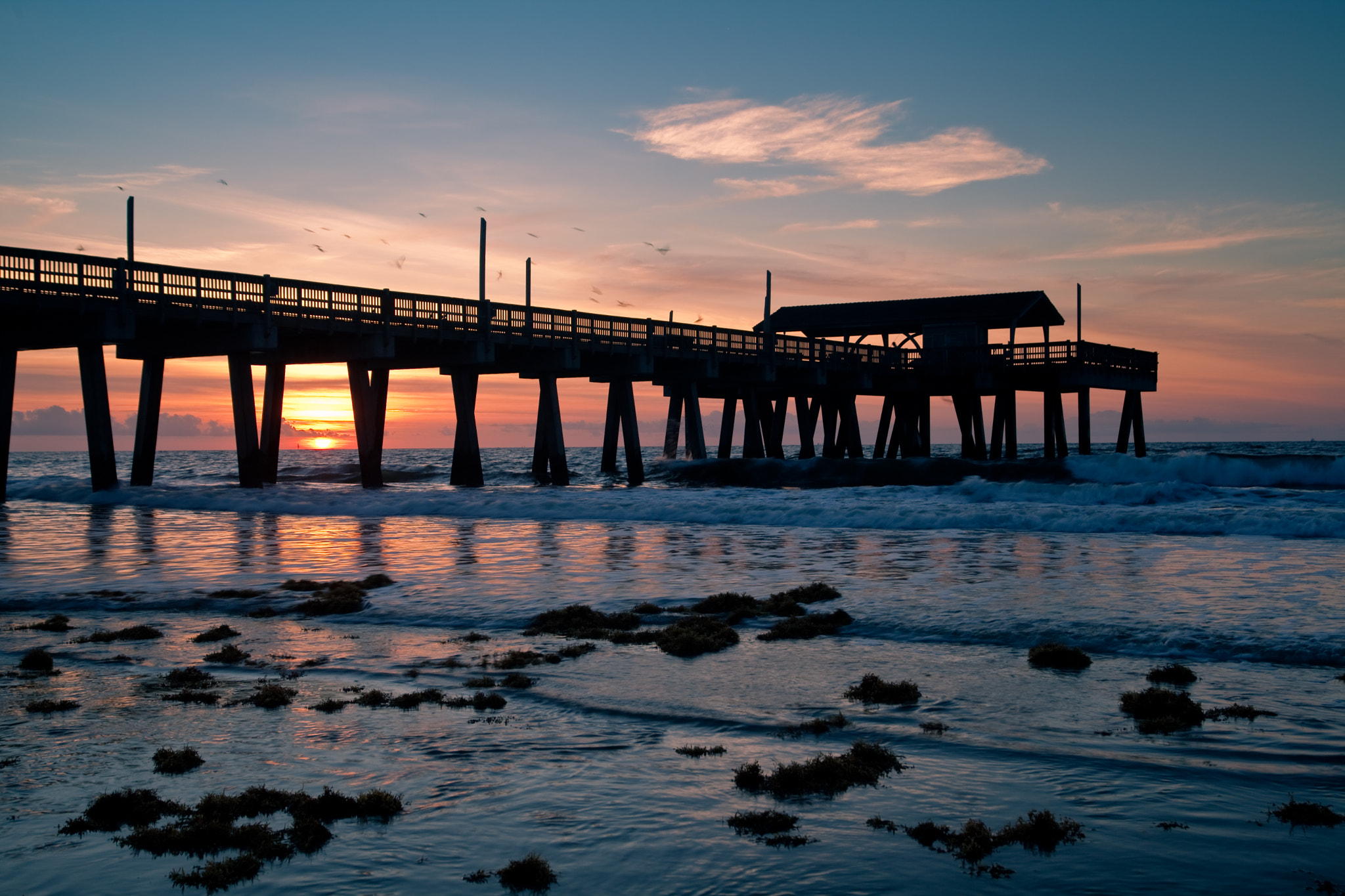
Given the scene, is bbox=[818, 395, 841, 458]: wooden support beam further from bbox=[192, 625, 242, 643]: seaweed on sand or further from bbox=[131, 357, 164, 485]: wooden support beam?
bbox=[192, 625, 242, 643]: seaweed on sand

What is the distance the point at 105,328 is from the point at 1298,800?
28479 mm

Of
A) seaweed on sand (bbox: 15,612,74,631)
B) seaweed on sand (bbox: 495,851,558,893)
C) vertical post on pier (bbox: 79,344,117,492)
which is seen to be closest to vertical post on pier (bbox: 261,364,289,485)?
vertical post on pier (bbox: 79,344,117,492)

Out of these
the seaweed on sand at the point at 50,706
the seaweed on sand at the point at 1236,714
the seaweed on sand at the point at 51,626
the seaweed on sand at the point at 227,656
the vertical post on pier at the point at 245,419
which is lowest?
the seaweed on sand at the point at 51,626

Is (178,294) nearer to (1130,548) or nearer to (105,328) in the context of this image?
(105,328)

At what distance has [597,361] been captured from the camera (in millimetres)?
39094

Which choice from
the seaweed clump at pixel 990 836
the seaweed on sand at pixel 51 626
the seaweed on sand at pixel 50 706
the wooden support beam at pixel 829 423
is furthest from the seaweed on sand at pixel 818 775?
the wooden support beam at pixel 829 423

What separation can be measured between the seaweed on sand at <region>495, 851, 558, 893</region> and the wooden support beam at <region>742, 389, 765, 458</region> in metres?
42.4

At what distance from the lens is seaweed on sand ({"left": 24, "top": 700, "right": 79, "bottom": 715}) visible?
7.87m

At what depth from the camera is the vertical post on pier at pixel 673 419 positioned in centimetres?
4950

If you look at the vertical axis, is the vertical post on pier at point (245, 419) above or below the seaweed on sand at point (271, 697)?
above

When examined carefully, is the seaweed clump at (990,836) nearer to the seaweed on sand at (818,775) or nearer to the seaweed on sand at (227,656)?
the seaweed on sand at (818,775)

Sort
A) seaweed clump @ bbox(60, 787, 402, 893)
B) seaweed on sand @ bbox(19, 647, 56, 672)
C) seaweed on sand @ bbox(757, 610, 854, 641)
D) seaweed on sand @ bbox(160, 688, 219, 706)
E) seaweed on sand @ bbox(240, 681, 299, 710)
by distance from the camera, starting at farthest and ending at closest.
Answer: seaweed on sand @ bbox(757, 610, 854, 641) < seaweed on sand @ bbox(19, 647, 56, 672) < seaweed on sand @ bbox(160, 688, 219, 706) < seaweed on sand @ bbox(240, 681, 299, 710) < seaweed clump @ bbox(60, 787, 402, 893)

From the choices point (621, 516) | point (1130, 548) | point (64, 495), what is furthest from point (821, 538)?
point (64, 495)

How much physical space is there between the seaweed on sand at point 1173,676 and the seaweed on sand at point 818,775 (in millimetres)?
3484
